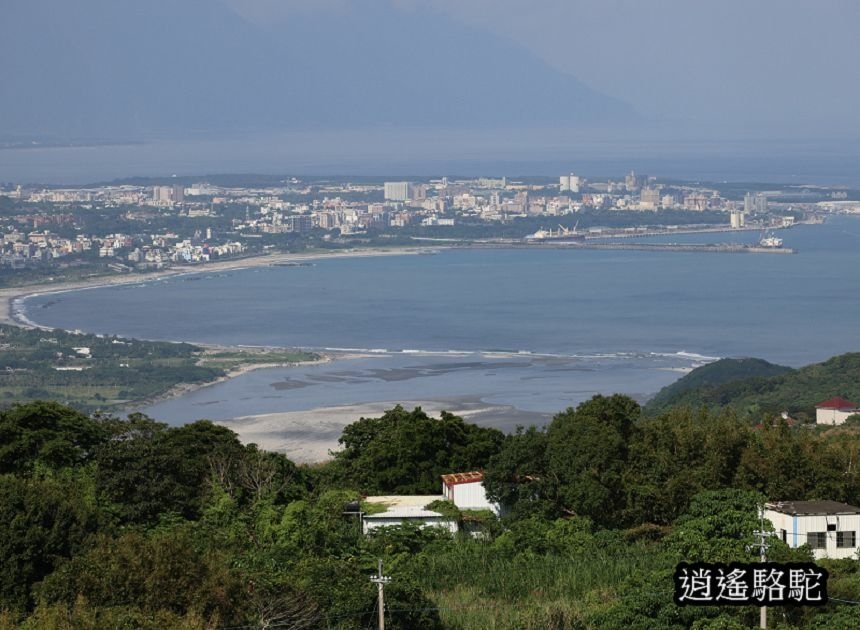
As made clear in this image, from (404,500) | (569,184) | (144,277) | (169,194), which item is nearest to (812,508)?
(404,500)

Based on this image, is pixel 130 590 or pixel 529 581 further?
pixel 529 581

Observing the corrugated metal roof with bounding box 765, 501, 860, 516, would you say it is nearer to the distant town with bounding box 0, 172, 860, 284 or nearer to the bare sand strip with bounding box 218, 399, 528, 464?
the bare sand strip with bounding box 218, 399, 528, 464

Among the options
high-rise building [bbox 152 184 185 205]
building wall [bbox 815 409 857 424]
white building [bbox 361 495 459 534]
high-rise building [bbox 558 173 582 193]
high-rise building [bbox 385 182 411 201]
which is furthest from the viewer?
high-rise building [bbox 558 173 582 193]

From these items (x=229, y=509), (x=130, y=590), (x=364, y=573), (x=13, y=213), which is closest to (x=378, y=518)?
(x=229, y=509)

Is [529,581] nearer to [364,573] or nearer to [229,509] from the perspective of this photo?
[364,573]

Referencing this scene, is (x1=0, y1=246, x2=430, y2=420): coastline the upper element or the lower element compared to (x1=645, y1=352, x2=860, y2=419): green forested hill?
lower

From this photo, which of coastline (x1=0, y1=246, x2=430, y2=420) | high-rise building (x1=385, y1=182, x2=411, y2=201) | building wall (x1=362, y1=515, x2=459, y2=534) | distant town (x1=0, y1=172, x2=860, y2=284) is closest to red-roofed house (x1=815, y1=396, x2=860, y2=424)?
building wall (x1=362, y1=515, x2=459, y2=534)
